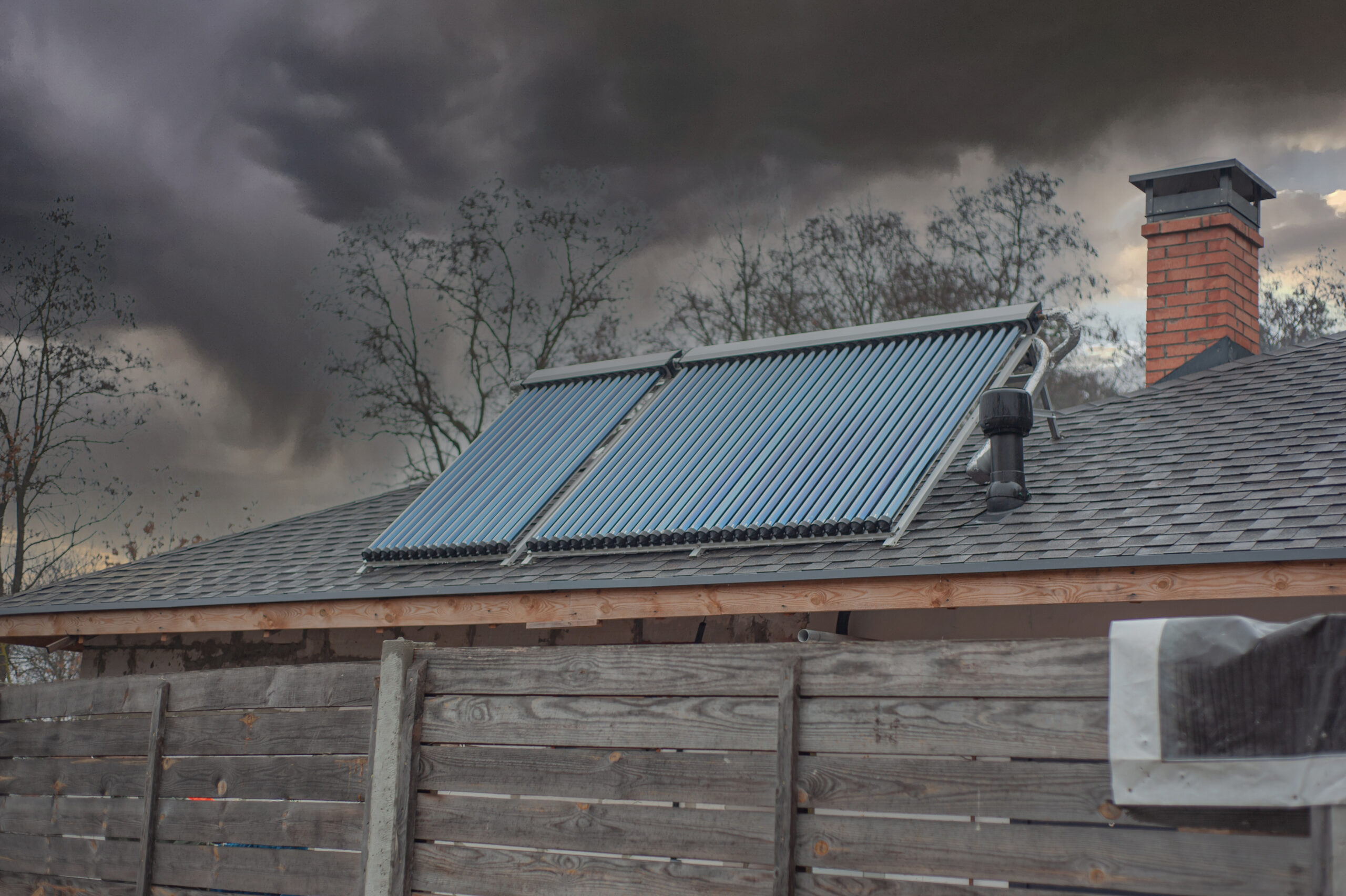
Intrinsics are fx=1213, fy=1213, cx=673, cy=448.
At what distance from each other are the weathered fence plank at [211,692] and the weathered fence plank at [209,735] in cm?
5

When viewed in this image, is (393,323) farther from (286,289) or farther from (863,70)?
(863,70)

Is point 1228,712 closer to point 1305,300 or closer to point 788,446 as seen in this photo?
point 788,446

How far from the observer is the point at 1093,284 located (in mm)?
21672

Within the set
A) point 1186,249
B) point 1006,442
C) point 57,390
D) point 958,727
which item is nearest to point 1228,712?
point 958,727

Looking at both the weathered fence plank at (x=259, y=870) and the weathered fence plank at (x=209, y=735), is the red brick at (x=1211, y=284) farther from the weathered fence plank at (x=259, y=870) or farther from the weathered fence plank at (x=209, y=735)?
the weathered fence plank at (x=259, y=870)

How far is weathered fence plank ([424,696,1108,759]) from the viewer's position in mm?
3400

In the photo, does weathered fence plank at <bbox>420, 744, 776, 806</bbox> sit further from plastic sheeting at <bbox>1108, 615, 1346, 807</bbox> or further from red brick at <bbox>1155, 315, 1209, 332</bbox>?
red brick at <bbox>1155, 315, 1209, 332</bbox>

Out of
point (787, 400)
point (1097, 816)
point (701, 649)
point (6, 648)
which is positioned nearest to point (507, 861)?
point (701, 649)

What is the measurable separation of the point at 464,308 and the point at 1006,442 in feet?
57.3

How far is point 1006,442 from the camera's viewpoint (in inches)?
266

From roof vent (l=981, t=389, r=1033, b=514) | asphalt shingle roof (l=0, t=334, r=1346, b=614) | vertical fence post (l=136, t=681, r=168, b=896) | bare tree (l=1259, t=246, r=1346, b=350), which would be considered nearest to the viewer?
asphalt shingle roof (l=0, t=334, r=1346, b=614)

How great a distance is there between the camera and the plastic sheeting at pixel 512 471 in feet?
26.2

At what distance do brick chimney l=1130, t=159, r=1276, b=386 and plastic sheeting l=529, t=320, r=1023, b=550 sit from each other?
244cm

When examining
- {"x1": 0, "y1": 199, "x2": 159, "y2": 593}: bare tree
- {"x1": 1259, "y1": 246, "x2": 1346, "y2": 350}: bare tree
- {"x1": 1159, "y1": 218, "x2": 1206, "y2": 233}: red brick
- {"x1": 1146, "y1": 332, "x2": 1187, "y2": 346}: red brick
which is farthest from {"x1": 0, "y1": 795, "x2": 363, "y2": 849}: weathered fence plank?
{"x1": 1259, "y1": 246, "x2": 1346, "y2": 350}: bare tree
